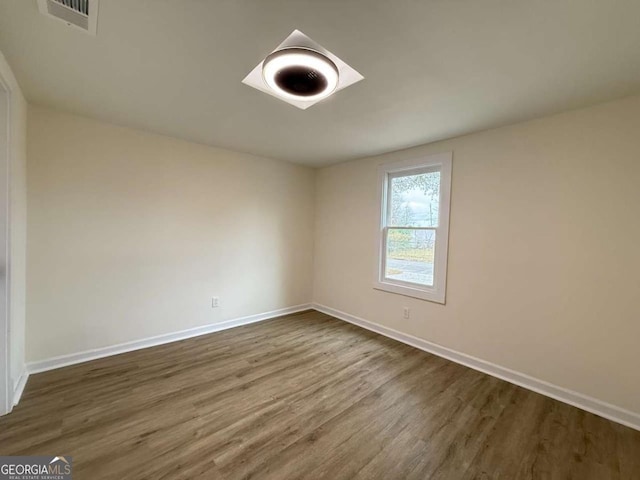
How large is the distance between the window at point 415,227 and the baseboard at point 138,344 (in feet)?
6.21

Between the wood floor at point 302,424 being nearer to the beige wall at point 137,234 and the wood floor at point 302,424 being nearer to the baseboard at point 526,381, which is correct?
the baseboard at point 526,381

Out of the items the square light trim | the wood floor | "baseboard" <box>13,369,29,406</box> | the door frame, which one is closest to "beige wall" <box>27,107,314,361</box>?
"baseboard" <box>13,369,29,406</box>

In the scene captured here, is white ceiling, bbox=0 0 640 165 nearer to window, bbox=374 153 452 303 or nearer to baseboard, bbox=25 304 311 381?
window, bbox=374 153 452 303

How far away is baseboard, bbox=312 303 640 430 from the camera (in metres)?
1.96

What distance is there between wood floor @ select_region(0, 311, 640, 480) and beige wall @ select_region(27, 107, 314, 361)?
53 centimetres

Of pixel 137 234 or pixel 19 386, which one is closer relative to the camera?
pixel 19 386

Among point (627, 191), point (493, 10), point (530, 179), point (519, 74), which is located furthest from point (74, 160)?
point (627, 191)

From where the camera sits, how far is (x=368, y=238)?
3.72 meters

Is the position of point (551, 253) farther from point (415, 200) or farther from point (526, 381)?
point (415, 200)

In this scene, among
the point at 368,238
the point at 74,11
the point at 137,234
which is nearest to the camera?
the point at 74,11

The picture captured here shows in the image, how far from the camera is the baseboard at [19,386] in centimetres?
199

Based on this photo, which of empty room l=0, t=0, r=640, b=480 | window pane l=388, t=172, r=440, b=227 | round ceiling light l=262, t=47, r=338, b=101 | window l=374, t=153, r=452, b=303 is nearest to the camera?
empty room l=0, t=0, r=640, b=480

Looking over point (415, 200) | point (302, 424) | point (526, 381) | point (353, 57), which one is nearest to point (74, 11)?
point (353, 57)

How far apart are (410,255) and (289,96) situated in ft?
7.56
